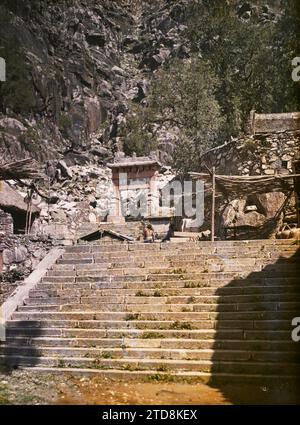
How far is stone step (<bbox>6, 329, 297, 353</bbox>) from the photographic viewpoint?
823cm

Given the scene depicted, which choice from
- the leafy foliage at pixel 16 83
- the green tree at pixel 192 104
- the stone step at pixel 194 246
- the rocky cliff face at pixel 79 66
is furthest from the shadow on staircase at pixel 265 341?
the leafy foliage at pixel 16 83

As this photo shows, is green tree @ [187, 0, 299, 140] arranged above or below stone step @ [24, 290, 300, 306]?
above

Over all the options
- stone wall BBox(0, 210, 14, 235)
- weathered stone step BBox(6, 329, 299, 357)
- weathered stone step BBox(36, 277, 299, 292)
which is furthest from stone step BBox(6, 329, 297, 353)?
stone wall BBox(0, 210, 14, 235)

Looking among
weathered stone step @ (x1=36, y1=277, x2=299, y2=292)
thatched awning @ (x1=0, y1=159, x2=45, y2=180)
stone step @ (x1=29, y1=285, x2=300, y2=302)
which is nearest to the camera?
stone step @ (x1=29, y1=285, x2=300, y2=302)

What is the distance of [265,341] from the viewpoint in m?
8.29

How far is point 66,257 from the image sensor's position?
12500 mm

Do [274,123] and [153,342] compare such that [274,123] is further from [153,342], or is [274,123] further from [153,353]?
[153,353]

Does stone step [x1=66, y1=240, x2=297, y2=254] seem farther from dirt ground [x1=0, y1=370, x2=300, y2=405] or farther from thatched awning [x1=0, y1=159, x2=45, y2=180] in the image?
thatched awning [x1=0, y1=159, x2=45, y2=180]

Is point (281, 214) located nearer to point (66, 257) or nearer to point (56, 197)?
point (66, 257)

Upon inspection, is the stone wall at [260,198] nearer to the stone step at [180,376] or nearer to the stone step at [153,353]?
the stone step at [153,353]

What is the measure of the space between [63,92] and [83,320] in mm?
57193

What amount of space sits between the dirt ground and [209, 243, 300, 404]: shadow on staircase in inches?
1.2

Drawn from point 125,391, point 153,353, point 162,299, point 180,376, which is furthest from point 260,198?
point 125,391
